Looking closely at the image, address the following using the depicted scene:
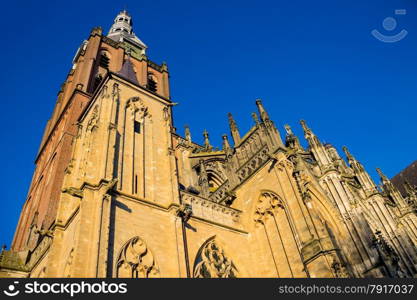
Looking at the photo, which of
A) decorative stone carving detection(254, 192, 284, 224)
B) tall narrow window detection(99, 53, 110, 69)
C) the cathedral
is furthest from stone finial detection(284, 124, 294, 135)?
tall narrow window detection(99, 53, 110, 69)

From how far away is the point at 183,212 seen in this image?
1322 centimetres

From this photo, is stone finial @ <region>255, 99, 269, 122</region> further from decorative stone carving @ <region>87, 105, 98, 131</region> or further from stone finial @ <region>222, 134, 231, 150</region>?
decorative stone carving @ <region>87, 105, 98, 131</region>

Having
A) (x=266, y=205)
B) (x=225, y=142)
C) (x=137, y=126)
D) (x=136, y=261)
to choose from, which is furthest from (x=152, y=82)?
(x=136, y=261)

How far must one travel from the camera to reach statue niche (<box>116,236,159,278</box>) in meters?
10.5

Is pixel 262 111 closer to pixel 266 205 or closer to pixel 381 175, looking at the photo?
pixel 266 205

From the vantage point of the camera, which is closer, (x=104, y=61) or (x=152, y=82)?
(x=104, y=61)

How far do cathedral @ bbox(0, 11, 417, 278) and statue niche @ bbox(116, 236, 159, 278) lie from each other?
0.03 metres

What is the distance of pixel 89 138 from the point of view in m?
15.2

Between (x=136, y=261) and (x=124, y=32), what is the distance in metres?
36.7

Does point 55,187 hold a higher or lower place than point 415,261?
higher

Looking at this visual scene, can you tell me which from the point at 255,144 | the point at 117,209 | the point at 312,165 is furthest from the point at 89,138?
the point at 312,165

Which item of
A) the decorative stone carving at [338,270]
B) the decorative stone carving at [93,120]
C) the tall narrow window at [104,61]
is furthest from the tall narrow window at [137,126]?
the tall narrow window at [104,61]

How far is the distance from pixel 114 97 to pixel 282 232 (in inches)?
373

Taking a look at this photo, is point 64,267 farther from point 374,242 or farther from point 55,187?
point 374,242
